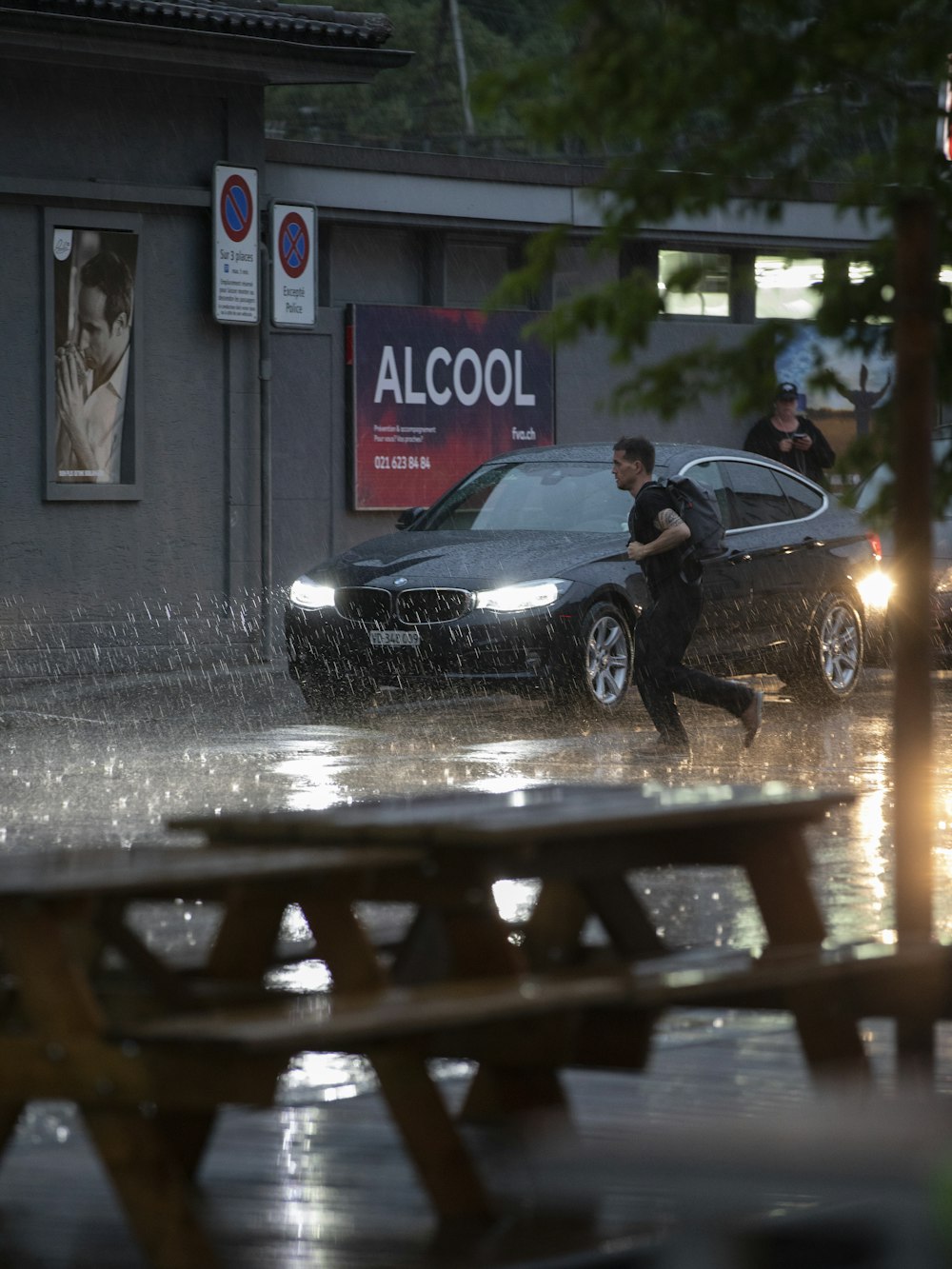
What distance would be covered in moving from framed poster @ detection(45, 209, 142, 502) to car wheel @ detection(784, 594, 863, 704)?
7583mm

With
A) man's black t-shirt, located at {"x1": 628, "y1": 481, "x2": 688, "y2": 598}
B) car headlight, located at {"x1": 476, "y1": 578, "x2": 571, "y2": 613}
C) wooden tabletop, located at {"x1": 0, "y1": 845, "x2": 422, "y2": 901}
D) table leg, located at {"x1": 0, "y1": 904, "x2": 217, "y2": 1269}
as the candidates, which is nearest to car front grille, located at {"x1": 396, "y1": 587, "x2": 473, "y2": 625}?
car headlight, located at {"x1": 476, "y1": 578, "x2": 571, "y2": 613}

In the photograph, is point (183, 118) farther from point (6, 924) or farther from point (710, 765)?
point (6, 924)

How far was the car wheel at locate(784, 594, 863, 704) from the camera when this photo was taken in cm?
1739

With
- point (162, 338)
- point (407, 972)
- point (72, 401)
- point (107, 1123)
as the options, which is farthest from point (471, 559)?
point (107, 1123)

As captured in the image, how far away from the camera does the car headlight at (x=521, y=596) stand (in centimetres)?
1559

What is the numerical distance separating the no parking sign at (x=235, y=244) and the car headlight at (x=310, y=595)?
6916mm

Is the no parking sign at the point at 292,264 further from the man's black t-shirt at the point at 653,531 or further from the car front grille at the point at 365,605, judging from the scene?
the man's black t-shirt at the point at 653,531

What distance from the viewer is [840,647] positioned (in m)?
17.7

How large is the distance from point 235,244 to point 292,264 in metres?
0.66

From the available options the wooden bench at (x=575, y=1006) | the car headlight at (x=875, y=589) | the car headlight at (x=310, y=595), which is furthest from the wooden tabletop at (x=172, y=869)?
the car headlight at (x=875, y=589)

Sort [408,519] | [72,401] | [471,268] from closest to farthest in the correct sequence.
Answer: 1. [408,519]
2. [72,401]
3. [471,268]

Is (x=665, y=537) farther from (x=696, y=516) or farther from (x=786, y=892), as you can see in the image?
(x=786, y=892)

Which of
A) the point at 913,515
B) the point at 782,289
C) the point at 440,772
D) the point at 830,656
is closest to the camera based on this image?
the point at 913,515

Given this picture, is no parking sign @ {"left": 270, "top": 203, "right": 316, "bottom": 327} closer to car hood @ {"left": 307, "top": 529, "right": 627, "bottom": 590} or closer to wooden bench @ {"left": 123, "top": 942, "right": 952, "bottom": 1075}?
car hood @ {"left": 307, "top": 529, "right": 627, "bottom": 590}
